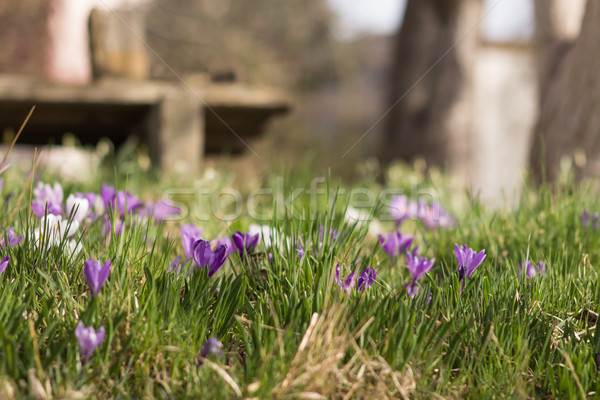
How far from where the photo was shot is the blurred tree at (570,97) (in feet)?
13.3

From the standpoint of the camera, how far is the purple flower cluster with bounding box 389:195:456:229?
8.27 ft

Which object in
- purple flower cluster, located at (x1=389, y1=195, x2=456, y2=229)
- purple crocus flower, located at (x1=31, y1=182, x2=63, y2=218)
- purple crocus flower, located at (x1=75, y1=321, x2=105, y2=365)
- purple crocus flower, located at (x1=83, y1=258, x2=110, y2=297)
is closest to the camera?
purple crocus flower, located at (x1=75, y1=321, x2=105, y2=365)

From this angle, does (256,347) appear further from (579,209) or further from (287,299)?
(579,209)

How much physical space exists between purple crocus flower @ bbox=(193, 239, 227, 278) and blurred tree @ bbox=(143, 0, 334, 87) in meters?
11.7

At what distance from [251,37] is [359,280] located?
13.7 meters

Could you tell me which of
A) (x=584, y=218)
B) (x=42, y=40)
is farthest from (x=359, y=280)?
(x=42, y=40)

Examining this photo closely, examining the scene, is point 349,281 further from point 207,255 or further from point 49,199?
point 49,199

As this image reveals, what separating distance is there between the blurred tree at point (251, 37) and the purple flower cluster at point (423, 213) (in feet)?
35.0

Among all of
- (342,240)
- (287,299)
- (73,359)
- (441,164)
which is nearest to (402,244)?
(342,240)

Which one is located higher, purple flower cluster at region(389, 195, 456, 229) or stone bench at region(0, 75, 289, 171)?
stone bench at region(0, 75, 289, 171)

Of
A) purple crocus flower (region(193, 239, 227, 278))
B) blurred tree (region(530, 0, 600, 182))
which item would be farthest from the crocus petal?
blurred tree (region(530, 0, 600, 182))

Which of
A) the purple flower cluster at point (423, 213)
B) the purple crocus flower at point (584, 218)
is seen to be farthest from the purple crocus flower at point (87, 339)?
the purple crocus flower at point (584, 218)

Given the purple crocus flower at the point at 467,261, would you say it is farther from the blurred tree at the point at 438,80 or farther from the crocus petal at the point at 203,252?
the blurred tree at the point at 438,80

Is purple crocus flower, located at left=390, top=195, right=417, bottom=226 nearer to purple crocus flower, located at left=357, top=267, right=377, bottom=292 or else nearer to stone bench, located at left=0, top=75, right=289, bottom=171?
purple crocus flower, located at left=357, top=267, right=377, bottom=292
